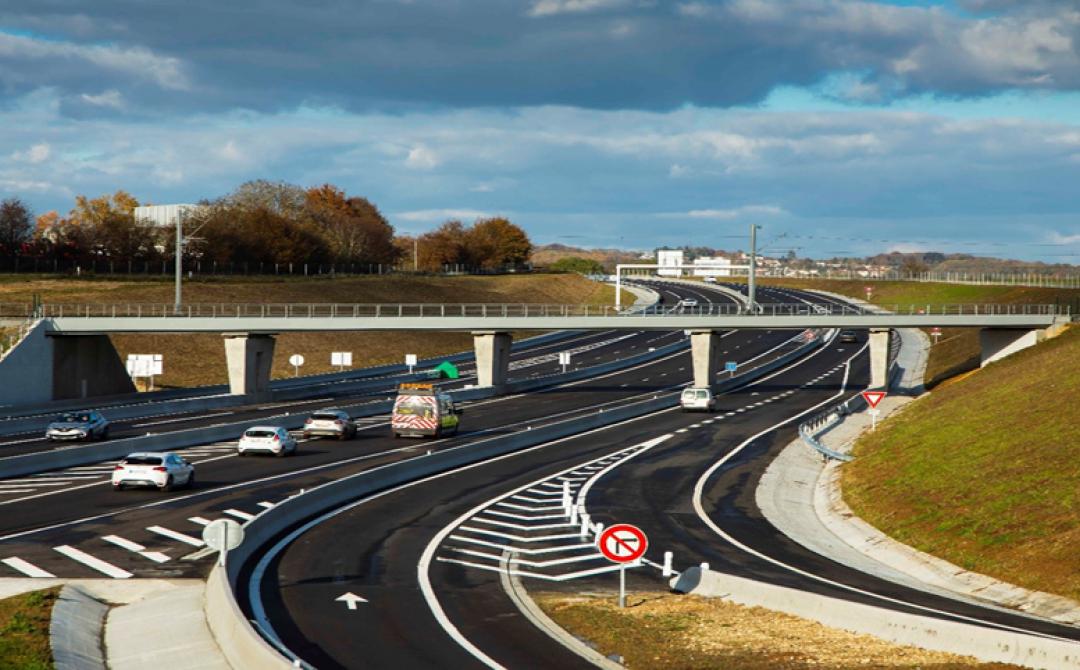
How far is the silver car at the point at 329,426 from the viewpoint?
6688cm

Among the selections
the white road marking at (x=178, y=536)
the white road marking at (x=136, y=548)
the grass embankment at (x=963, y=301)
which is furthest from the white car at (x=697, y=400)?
the white road marking at (x=136, y=548)

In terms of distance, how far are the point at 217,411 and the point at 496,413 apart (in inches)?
707

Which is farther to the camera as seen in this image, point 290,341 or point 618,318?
point 290,341

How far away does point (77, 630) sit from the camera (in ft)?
82.0

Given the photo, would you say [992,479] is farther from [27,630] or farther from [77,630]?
[27,630]

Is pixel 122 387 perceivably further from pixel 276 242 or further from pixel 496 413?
pixel 276 242

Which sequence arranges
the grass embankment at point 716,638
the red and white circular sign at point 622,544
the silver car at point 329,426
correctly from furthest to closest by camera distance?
the silver car at point 329,426 < the red and white circular sign at point 622,544 < the grass embankment at point 716,638

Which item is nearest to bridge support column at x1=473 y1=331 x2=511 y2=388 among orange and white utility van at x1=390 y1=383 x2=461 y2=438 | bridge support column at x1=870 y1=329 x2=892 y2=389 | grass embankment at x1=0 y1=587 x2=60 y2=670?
bridge support column at x1=870 y1=329 x2=892 y2=389

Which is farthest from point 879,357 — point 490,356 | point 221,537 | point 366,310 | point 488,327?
point 221,537

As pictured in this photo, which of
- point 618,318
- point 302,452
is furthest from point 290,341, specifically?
point 302,452

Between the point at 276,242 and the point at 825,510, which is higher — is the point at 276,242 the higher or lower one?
the higher one

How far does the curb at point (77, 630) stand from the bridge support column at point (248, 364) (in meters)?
63.9

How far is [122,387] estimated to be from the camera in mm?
98000

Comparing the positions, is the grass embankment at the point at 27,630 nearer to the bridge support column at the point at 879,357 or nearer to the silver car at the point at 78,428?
the silver car at the point at 78,428
